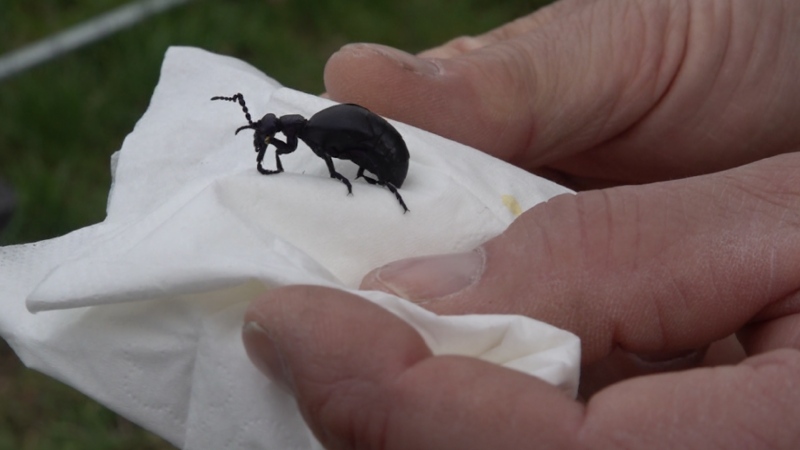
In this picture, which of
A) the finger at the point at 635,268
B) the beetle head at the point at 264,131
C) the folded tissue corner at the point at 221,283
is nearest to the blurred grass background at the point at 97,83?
the folded tissue corner at the point at 221,283

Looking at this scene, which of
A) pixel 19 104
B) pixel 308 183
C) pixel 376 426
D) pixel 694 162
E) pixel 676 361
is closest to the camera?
pixel 376 426

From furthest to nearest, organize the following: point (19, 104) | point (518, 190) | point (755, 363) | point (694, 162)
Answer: point (19, 104)
point (694, 162)
point (518, 190)
point (755, 363)

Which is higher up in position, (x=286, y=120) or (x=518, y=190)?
(x=286, y=120)

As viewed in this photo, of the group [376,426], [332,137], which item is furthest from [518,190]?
[376,426]

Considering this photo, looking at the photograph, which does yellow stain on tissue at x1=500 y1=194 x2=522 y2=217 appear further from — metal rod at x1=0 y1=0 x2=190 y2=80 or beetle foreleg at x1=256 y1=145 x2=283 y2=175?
metal rod at x1=0 y1=0 x2=190 y2=80

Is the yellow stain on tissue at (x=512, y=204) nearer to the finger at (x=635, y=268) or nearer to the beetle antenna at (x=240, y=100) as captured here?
the finger at (x=635, y=268)

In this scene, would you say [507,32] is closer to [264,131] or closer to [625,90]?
[625,90]

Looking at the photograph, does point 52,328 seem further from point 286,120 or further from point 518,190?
point 518,190
